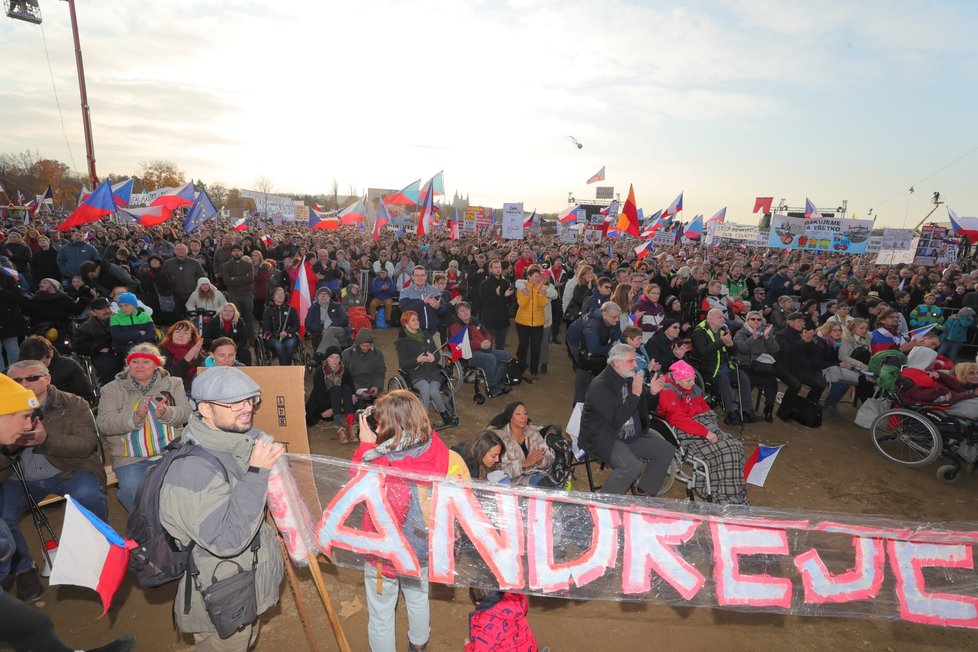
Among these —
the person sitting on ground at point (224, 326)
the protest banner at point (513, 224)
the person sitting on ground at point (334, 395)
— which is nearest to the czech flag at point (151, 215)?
the person sitting on ground at point (224, 326)

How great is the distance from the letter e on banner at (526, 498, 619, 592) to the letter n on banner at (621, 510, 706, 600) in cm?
9

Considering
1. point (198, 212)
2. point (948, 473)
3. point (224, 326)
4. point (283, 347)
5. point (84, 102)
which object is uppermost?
point (84, 102)

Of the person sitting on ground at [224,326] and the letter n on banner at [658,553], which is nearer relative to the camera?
the letter n on banner at [658,553]

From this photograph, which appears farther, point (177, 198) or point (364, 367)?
point (177, 198)

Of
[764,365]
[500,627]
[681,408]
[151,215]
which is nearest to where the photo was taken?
[500,627]

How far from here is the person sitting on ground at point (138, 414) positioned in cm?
396

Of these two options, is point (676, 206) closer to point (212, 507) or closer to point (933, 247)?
point (933, 247)

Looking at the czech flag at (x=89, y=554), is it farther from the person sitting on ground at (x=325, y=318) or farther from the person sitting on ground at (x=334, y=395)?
the person sitting on ground at (x=325, y=318)

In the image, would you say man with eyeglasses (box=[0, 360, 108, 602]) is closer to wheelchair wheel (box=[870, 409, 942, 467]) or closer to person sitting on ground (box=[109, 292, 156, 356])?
person sitting on ground (box=[109, 292, 156, 356])

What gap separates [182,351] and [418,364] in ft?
9.67

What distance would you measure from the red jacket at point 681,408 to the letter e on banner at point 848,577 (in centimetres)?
253

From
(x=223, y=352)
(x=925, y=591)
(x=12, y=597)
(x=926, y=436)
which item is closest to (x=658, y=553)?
(x=925, y=591)

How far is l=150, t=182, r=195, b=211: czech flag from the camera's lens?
1847 cm

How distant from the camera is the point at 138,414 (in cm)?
398
